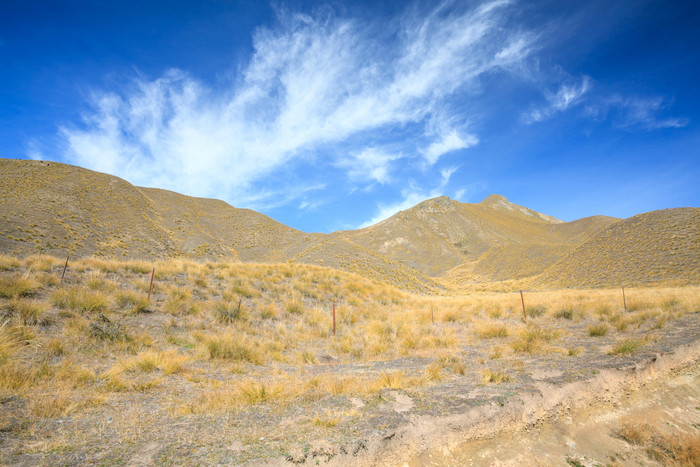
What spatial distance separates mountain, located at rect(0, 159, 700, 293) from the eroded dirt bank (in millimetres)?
30064

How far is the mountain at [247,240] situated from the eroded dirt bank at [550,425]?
3006cm

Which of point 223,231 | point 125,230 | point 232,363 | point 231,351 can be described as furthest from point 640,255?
point 125,230

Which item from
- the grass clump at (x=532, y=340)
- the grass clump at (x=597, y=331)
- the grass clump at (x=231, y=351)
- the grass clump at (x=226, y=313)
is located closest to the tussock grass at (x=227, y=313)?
the grass clump at (x=226, y=313)

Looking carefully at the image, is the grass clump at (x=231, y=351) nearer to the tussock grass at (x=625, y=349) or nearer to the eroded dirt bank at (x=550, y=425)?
the eroded dirt bank at (x=550, y=425)

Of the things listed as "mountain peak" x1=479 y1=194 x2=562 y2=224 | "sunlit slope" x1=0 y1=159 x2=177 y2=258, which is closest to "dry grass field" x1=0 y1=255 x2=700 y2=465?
"sunlit slope" x1=0 y1=159 x2=177 y2=258

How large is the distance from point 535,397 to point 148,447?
18.7 feet

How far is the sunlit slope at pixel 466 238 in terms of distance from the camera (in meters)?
71.6

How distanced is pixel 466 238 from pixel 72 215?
312ft

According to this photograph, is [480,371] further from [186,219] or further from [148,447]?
[186,219]

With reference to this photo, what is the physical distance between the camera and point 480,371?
6770mm

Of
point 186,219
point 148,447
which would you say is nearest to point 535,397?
point 148,447

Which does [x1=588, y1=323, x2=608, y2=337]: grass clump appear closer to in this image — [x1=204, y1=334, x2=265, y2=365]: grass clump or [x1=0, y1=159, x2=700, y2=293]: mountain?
[x1=204, y1=334, x2=265, y2=365]: grass clump

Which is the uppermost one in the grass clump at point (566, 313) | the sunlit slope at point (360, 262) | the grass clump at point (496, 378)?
the sunlit slope at point (360, 262)

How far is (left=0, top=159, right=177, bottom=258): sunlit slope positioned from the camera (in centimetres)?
2884
